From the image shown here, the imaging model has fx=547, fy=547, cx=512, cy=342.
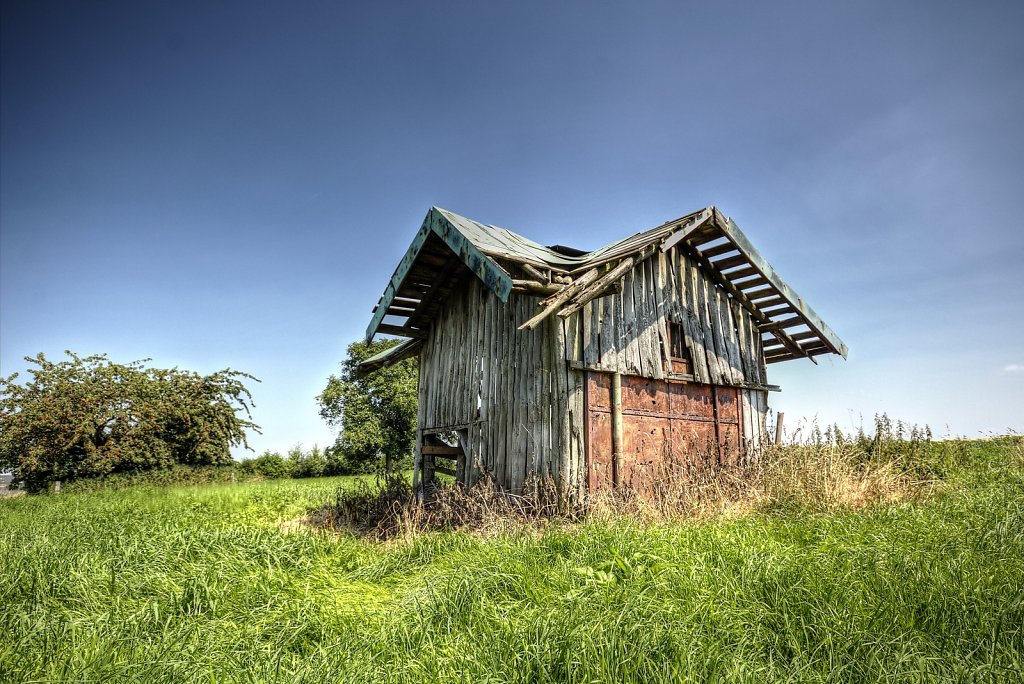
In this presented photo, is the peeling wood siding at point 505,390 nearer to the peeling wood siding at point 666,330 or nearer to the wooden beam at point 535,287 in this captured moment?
the peeling wood siding at point 666,330

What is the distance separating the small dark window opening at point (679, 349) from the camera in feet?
33.9

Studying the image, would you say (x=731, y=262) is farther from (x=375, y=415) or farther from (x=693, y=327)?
(x=375, y=415)

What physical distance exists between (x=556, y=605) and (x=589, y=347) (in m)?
5.16

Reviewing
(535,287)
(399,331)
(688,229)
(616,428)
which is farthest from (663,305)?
(399,331)

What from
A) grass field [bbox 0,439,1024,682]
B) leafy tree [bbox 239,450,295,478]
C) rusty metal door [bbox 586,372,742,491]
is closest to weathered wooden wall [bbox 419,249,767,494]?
rusty metal door [bbox 586,372,742,491]

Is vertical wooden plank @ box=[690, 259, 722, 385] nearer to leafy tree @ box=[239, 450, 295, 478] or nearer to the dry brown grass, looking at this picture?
the dry brown grass

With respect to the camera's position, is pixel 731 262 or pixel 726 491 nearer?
pixel 726 491

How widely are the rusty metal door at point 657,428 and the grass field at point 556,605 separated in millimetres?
2010

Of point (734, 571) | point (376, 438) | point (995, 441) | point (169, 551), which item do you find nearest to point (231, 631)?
point (169, 551)

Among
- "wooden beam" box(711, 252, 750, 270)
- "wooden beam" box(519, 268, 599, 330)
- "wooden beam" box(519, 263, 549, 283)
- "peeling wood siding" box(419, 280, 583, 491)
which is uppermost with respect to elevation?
"wooden beam" box(711, 252, 750, 270)

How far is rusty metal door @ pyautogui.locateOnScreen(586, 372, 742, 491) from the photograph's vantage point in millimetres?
8711

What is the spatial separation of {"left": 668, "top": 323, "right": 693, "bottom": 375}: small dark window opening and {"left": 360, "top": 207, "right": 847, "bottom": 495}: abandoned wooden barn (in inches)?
1.1

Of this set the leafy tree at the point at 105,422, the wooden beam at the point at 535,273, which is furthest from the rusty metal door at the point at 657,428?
the leafy tree at the point at 105,422

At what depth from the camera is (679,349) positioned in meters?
10.5
